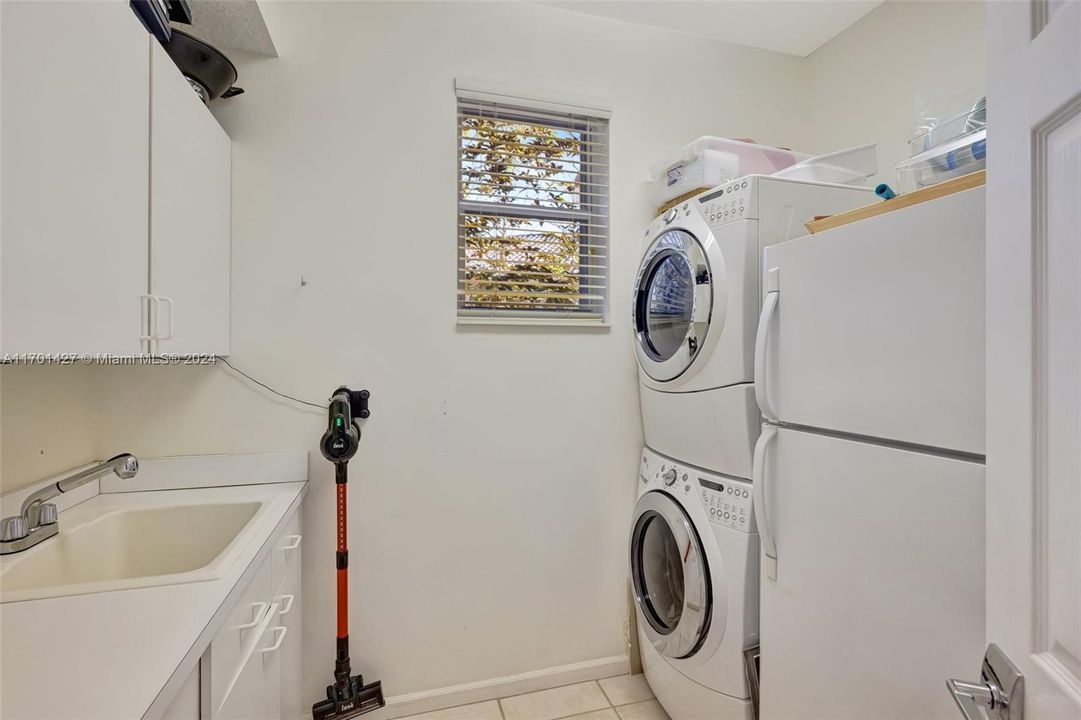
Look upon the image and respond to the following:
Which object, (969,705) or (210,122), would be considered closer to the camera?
(969,705)

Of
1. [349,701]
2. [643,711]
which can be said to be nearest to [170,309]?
[349,701]

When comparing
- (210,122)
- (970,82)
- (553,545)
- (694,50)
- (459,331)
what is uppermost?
(694,50)

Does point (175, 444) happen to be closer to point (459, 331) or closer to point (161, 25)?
point (459, 331)

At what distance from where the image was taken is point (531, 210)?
79.7 inches

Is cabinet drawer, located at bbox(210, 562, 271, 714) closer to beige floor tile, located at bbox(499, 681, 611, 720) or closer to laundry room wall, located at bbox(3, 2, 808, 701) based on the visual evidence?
laundry room wall, located at bbox(3, 2, 808, 701)

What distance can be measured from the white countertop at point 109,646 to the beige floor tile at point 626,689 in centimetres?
158

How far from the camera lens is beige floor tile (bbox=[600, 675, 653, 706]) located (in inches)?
75.8

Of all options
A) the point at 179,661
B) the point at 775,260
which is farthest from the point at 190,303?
the point at 775,260

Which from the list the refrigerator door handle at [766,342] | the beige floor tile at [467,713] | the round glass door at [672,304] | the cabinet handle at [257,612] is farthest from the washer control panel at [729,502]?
the cabinet handle at [257,612]

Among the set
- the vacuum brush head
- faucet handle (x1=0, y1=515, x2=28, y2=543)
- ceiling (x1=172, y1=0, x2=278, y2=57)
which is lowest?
the vacuum brush head

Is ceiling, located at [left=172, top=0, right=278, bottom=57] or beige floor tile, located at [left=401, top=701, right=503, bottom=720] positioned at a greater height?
ceiling, located at [left=172, top=0, right=278, bottom=57]

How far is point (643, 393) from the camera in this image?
1.99 metres

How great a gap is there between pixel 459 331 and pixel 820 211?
1340 mm

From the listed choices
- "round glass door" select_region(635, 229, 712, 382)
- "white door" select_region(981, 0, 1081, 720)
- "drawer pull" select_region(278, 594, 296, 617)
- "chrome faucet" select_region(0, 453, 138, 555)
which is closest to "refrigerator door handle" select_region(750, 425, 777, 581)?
"round glass door" select_region(635, 229, 712, 382)
